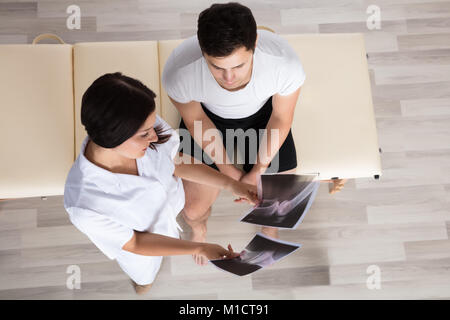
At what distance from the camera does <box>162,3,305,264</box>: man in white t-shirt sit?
125 centimetres

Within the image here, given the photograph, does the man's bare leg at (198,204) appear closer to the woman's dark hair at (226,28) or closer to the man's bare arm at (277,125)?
the man's bare arm at (277,125)

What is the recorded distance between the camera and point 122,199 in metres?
1.34

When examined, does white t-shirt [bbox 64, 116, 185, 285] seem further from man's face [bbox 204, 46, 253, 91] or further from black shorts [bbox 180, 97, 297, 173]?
man's face [bbox 204, 46, 253, 91]

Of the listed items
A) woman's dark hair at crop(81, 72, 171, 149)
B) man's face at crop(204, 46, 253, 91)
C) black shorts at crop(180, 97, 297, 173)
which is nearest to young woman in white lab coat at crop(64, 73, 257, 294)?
woman's dark hair at crop(81, 72, 171, 149)

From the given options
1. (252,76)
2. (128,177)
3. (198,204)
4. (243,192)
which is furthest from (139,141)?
(198,204)

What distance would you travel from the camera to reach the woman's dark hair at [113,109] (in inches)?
42.2

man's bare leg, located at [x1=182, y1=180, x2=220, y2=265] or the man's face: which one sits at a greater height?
the man's face

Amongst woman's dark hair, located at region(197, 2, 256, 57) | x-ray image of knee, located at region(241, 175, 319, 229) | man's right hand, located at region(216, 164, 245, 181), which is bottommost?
x-ray image of knee, located at region(241, 175, 319, 229)

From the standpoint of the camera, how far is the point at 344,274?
2.26 meters

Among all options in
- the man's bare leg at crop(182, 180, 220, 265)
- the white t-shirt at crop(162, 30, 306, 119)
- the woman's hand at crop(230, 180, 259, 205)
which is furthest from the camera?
the man's bare leg at crop(182, 180, 220, 265)

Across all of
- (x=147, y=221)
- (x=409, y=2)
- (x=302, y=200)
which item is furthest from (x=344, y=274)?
(x=409, y=2)

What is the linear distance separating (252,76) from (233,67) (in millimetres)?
186

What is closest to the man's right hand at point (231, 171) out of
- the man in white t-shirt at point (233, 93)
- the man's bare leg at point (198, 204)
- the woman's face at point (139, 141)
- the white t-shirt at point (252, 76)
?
the man in white t-shirt at point (233, 93)
